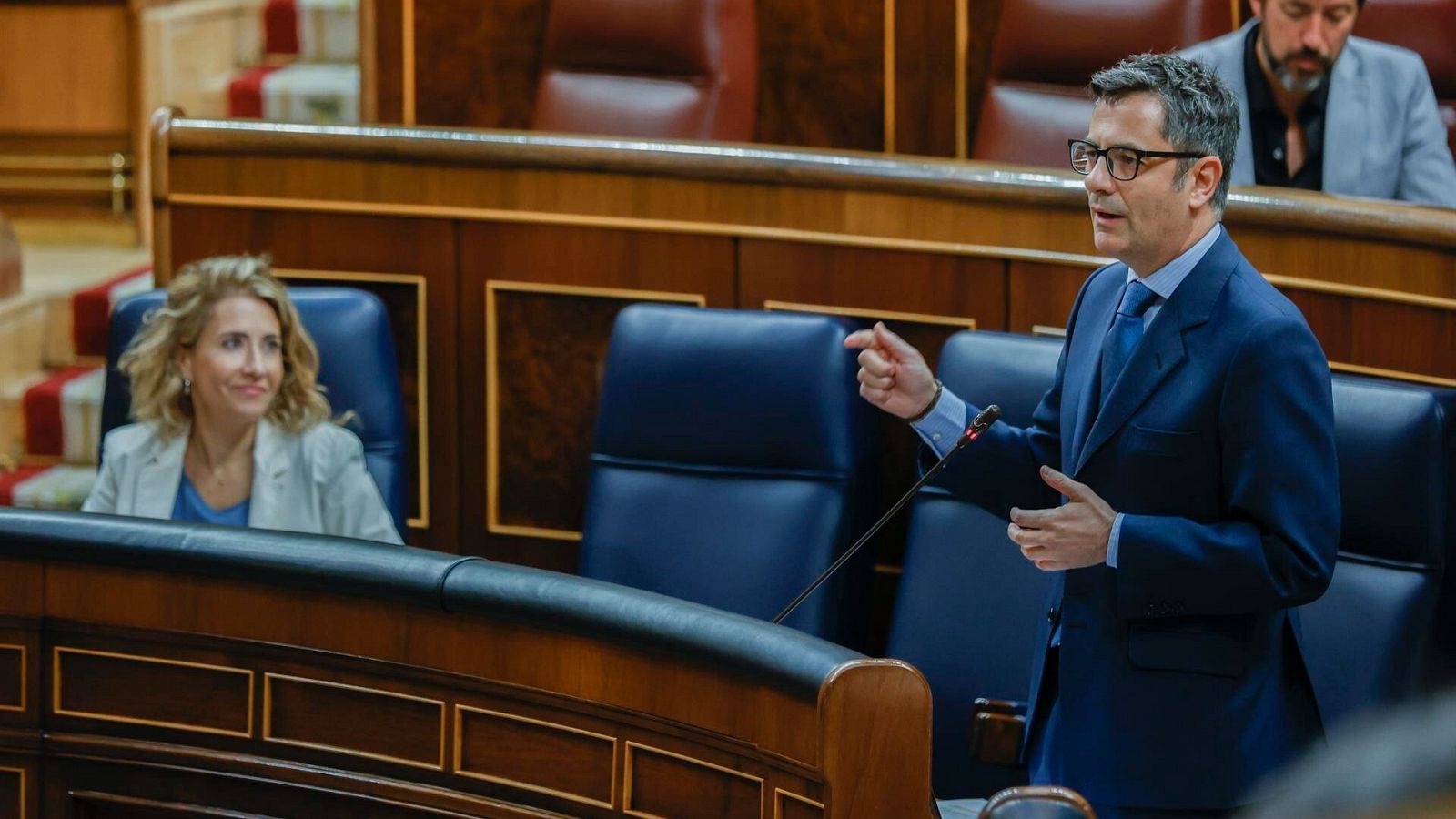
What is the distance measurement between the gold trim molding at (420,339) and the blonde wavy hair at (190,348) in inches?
8.1

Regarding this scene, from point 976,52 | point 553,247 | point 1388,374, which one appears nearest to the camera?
point 1388,374

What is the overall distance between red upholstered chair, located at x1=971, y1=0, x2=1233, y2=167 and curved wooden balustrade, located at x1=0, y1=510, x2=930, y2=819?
2.97 feet

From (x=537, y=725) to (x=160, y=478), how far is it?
53cm

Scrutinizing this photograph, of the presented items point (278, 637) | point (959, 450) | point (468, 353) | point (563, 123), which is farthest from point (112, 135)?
point (959, 450)

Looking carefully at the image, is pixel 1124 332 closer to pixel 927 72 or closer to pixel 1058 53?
pixel 1058 53

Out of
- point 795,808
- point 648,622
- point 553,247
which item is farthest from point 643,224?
point 795,808

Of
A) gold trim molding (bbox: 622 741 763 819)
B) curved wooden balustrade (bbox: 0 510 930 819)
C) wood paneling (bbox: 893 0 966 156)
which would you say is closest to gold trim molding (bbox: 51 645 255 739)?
curved wooden balustrade (bbox: 0 510 930 819)

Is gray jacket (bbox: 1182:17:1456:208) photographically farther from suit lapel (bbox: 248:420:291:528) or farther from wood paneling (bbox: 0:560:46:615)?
wood paneling (bbox: 0:560:46:615)

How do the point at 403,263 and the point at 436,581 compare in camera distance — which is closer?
the point at 436,581

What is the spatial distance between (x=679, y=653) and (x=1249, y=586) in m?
0.27

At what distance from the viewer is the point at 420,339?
153cm

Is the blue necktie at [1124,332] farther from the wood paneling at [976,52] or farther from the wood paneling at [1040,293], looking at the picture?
the wood paneling at [976,52]

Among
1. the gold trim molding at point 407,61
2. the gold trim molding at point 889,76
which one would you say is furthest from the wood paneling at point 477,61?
the gold trim molding at point 889,76

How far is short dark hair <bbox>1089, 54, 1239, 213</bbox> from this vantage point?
2.65ft
